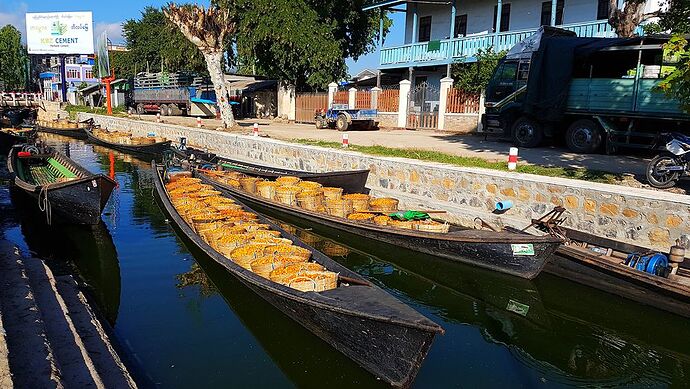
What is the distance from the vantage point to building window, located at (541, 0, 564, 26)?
2120 cm

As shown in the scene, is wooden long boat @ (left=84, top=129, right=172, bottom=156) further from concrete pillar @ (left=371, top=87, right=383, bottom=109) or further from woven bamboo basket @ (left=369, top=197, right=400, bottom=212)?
woven bamboo basket @ (left=369, top=197, right=400, bottom=212)

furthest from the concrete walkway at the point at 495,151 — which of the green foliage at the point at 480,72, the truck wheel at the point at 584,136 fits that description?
the green foliage at the point at 480,72

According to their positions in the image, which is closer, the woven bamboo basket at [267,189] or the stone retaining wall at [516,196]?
the stone retaining wall at [516,196]

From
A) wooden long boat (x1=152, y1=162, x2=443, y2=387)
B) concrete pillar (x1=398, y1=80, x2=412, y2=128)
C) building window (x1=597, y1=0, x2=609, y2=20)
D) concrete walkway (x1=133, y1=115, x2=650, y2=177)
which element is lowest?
wooden long boat (x1=152, y1=162, x2=443, y2=387)

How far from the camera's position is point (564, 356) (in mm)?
6008

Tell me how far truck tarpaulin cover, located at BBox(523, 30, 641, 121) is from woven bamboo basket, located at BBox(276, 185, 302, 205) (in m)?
7.49

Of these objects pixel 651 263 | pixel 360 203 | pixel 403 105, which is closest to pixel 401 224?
pixel 360 203

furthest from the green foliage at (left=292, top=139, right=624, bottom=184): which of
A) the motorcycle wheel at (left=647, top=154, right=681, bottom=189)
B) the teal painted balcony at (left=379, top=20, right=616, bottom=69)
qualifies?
the teal painted balcony at (left=379, top=20, right=616, bottom=69)

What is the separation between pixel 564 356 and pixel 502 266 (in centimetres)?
208

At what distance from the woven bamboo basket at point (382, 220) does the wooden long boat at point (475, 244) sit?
0.24 m

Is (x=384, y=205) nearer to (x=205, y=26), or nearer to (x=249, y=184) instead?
(x=249, y=184)

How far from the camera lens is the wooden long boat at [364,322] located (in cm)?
448

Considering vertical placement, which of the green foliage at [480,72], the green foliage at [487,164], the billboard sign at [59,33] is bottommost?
the green foliage at [487,164]

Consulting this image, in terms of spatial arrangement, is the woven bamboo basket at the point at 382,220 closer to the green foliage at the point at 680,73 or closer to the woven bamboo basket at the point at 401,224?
the woven bamboo basket at the point at 401,224
